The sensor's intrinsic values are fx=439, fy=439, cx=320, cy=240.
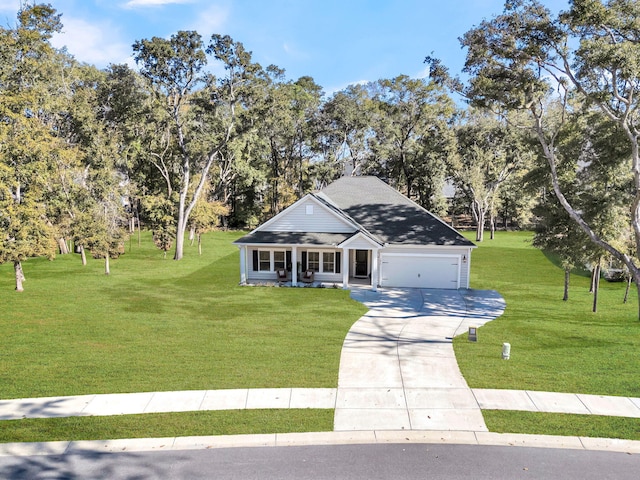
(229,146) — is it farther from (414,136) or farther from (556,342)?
(556,342)

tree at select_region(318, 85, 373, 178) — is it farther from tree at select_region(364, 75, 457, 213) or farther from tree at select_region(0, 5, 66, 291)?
tree at select_region(0, 5, 66, 291)

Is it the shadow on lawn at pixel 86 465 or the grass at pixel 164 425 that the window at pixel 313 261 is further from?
the shadow on lawn at pixel 86 465

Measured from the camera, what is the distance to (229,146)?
134ft

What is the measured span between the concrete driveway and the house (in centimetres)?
331

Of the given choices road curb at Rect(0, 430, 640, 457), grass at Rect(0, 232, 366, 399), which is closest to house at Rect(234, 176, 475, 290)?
grass at Rect(0, 232, 366, 399)

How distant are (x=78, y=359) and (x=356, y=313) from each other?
10.3 m

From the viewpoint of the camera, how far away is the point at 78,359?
42.8ft

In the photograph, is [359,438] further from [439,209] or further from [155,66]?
[439,209]

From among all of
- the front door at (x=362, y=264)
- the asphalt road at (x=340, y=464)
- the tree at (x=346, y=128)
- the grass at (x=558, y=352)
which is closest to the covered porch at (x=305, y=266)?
the front door at (x=362, y=264)

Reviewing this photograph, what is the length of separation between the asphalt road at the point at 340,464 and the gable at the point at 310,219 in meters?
16.5

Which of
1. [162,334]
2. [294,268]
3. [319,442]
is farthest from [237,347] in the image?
[294,268]

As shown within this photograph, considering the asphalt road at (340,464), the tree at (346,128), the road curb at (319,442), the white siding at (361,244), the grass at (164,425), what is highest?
the tree at (346,128)

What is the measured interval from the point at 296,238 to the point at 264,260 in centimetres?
273

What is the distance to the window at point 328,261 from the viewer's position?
985 inches
